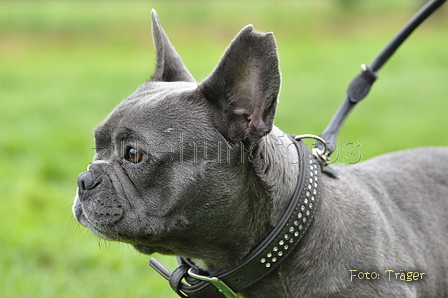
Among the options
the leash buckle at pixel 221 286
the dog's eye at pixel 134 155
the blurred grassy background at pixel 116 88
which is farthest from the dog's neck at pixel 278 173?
the blurred grassy background at pixel 116 88

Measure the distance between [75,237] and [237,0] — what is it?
26.6 meters

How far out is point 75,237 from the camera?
5438mm

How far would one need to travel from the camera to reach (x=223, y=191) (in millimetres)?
2896

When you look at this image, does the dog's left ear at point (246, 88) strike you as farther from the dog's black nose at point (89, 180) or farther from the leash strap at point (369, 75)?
the leash strap at point (369, 75)

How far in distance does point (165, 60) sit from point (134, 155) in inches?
34.5

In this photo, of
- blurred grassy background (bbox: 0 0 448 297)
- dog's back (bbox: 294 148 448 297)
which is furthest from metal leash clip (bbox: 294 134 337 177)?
→ blurred grassy background (bbox: 0 0 448 297)

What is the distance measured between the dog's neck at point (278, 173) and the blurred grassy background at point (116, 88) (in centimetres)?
149

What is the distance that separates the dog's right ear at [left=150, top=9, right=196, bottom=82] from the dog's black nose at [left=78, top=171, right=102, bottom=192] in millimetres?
820

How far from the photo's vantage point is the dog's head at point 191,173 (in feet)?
9.39

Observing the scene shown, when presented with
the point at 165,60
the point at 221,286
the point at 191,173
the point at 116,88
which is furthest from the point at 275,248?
the point at 116,88

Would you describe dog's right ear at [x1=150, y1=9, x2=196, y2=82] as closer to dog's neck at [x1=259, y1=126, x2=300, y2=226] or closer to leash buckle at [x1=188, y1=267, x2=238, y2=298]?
dog's neck at [x1=259, y1=126, x2=300, y2=226]

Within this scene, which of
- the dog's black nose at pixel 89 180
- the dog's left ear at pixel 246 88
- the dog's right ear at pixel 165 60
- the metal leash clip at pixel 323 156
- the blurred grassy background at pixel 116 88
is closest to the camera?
the dog's left ear at pixel 246 88

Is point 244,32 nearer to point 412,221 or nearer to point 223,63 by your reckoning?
point 223,63

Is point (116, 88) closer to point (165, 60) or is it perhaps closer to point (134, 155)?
point (165, 60)
